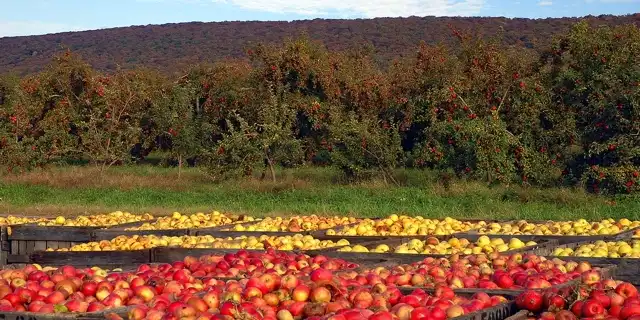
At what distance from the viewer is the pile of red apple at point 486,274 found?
6520 millimetres

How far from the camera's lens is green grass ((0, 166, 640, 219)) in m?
18.4

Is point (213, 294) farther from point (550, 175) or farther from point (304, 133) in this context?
point (304, 133)

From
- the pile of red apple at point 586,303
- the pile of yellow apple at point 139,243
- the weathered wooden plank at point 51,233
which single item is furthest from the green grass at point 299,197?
the pile of red apple at point 586,303

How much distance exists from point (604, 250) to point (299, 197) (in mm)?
13784

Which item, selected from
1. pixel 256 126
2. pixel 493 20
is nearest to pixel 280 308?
pixel 256 126

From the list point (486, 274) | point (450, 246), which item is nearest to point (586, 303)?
point (486, 274)

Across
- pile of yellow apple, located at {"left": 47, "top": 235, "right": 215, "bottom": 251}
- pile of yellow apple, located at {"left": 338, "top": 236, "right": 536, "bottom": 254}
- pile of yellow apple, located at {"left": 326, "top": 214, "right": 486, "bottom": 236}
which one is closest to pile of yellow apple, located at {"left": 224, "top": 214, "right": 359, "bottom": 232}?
pile of yellow apple, located at {"left": 326, "top": 214, "right": 486, "bottom": 236}

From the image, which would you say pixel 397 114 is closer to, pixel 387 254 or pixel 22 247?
pixel 22 247

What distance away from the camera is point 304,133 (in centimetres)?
3155

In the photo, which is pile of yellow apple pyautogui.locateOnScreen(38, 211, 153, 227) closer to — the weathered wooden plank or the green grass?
the weathered wooden plank

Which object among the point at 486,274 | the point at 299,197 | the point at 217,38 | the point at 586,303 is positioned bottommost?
the point at 299,197

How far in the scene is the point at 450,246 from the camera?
9.52 metres

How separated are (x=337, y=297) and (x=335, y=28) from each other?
101236mm

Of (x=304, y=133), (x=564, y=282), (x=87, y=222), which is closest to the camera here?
(x=564, y=282)
